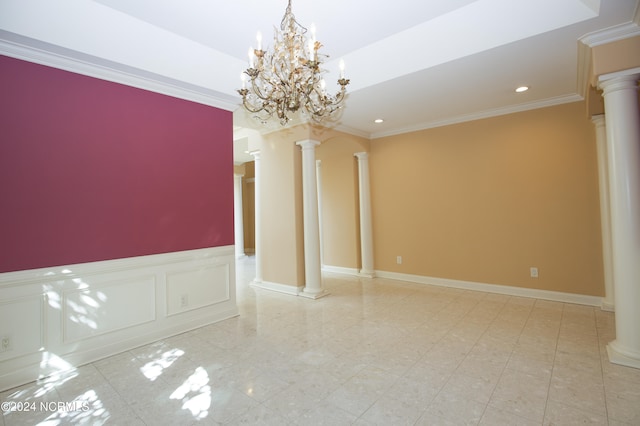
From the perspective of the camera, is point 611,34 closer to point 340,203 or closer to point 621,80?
point 621,80

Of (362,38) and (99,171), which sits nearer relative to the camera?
(99,171)

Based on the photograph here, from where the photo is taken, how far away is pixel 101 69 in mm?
2701

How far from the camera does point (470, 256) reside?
15.1 ft

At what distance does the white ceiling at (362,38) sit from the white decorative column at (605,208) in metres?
0.54

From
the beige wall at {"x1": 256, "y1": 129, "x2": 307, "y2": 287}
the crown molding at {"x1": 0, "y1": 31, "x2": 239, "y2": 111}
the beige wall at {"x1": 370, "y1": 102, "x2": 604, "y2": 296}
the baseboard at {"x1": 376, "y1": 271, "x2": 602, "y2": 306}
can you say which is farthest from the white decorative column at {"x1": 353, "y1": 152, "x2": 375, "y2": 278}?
the crown molding at {"x1": 0, "y1": 31, "x2": 239, "y2": 111}

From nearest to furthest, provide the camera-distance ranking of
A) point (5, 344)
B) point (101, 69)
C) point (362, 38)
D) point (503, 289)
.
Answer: point (5, 344), point (101, 69), point (362, 38), point (503, 289)

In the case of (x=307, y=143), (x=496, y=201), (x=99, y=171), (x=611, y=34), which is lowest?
(x=496, y=201)

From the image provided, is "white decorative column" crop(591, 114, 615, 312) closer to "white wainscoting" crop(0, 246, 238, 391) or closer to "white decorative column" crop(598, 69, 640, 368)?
"white decorative column" crop(598, 69, 640, 368)

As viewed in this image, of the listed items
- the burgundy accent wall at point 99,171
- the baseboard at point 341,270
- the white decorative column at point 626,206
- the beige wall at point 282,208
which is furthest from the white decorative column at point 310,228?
the white decorative column at point 626,206

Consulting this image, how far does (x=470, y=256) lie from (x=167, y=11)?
4823mm

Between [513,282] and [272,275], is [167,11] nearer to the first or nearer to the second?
[272,275]

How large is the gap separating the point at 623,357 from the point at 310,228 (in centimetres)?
345

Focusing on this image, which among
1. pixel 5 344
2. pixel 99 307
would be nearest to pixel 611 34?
pixel 99 307

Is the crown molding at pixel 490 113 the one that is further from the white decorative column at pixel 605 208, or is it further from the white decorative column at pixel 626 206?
the white decorative column at pixel 626 206
